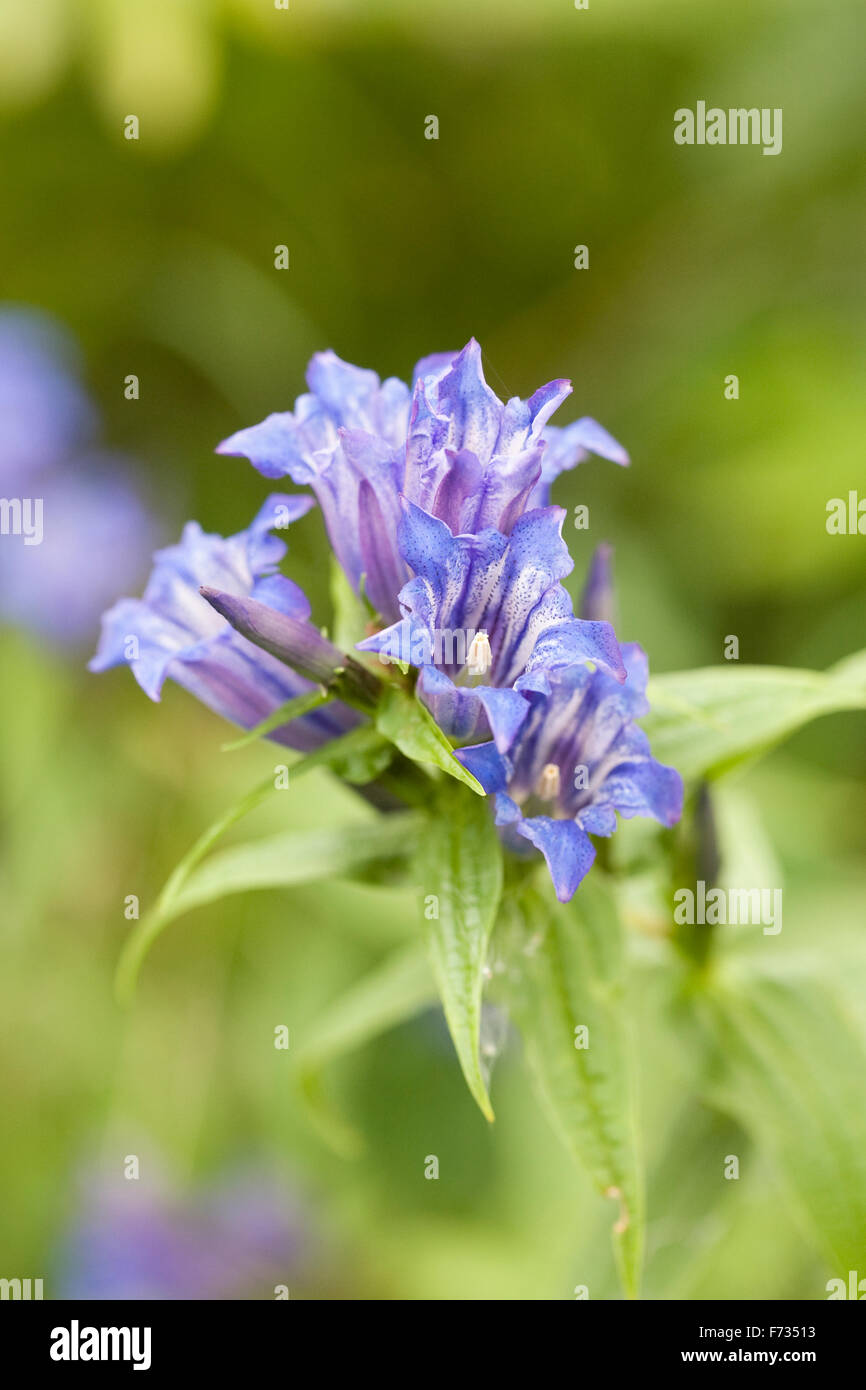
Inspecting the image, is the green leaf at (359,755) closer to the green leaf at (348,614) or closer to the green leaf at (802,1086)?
the green leaf at (348,614)

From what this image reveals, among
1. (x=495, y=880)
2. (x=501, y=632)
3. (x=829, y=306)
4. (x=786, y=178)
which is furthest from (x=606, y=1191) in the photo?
(x=786, y=178)

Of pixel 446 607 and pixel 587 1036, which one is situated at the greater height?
pixel 446 607

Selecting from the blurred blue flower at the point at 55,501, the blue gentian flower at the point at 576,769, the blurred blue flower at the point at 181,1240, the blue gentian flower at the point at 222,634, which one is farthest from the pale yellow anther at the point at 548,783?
the blurred blue flower at the point at 55,501

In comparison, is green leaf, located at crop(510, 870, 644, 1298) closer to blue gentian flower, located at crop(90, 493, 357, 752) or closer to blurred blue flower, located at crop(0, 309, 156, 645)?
blue gentian flower, located at crop(90, 493, 357, 752)

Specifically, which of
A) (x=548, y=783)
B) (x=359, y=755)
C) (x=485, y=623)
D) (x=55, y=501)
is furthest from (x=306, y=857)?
(x=55, y=501)

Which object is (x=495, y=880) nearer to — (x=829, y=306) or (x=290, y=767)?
(x=290, y=767)

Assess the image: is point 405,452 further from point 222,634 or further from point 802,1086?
point 802,1086

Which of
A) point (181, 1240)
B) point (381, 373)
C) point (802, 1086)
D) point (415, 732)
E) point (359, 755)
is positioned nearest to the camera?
point (415, 732)
